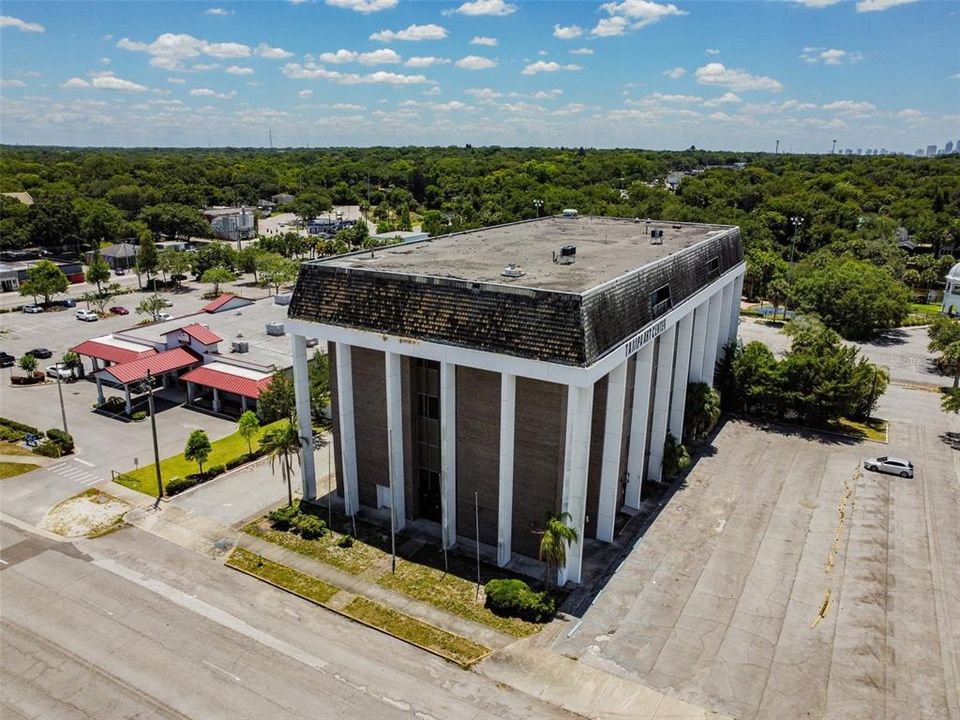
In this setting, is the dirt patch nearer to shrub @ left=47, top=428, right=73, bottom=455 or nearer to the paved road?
the paved road

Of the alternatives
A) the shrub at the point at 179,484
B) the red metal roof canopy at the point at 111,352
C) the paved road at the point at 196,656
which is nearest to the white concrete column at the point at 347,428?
the paved road at the point at 196,656

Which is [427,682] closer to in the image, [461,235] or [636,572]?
[636,572]

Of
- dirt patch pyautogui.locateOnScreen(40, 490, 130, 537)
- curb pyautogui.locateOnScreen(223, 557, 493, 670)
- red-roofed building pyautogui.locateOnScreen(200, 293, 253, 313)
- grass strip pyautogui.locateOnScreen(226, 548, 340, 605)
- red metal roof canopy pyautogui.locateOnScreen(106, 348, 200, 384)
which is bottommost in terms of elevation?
dirt patch pyautogui.locateOnScreen(40, 490, 130, 537)

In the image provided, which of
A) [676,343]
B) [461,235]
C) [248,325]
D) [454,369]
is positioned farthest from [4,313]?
[676,343]

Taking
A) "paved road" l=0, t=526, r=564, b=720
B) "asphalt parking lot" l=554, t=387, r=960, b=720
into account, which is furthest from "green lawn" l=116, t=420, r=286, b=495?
"asphalt parking lot" l=554, t=387, r=960, b=720

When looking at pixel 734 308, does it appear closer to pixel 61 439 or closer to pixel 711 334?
pixel 711 334

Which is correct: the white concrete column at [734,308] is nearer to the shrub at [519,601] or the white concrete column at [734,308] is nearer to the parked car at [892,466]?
the parked car at [892,466]

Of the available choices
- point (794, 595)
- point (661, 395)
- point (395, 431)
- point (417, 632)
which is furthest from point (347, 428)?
point (794, 595)
